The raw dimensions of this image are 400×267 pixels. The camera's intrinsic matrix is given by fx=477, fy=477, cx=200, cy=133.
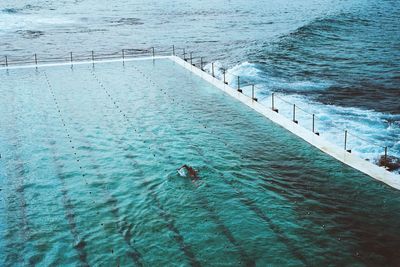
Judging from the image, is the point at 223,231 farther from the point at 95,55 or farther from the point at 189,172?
the point at 95,55

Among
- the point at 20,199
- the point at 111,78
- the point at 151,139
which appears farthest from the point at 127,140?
the point at 111,78

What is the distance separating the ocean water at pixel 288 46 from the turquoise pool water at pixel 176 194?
4147 mm

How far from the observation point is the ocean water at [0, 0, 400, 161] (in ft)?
77.8

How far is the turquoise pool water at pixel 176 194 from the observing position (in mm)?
10883

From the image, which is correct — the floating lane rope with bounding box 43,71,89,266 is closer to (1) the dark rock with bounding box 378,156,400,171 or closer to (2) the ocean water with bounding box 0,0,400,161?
(1) the dark rock with bounding box 378,156,400,171

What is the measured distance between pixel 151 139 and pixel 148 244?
7.18m

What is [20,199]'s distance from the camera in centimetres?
1347

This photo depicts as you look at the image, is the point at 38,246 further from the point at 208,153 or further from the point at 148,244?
the point at 208,153

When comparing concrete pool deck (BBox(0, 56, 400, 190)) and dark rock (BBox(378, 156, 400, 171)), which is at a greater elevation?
concrete pool deck (BBox(0, 56, 400, 190))

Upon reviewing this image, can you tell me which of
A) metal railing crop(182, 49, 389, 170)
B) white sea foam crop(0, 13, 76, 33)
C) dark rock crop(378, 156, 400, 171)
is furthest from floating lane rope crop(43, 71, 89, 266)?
white sea foam crop(0, 13, 76, 33)

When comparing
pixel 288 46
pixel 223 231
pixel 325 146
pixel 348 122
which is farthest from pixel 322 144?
pixel 288 46

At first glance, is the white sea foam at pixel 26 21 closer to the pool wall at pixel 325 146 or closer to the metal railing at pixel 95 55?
the metal railing at pixel 95 55

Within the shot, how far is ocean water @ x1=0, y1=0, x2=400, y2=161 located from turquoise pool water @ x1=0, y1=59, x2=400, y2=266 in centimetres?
415

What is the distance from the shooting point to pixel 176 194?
13.5 metres
